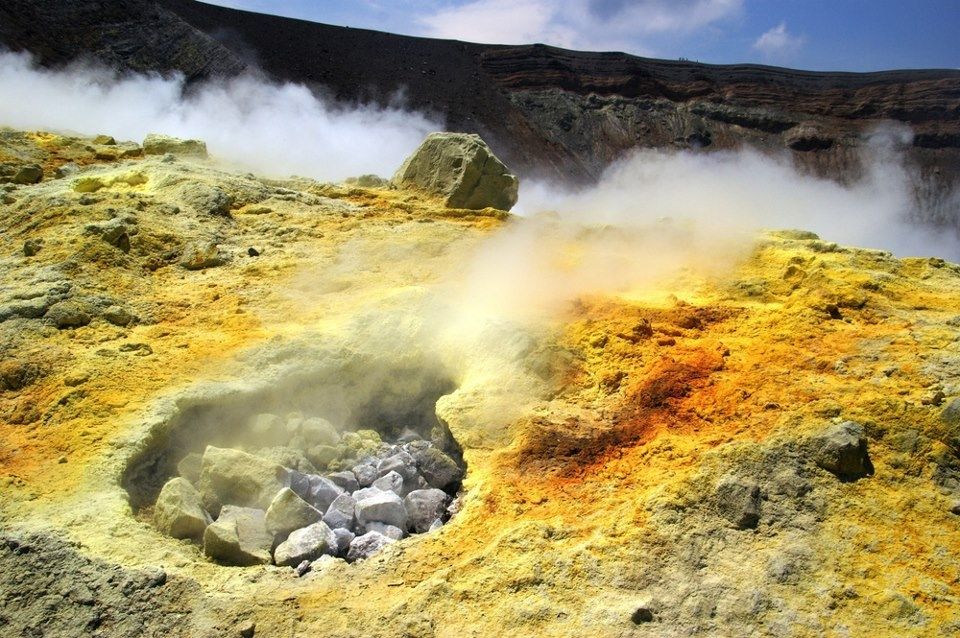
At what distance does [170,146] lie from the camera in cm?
896

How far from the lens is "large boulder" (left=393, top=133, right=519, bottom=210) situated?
8383 mm

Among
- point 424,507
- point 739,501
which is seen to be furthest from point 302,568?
point 739,501

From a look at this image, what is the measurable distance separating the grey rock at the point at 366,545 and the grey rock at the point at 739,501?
1498 millimetres

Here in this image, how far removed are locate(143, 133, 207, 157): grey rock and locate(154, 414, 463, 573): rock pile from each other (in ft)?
18.2

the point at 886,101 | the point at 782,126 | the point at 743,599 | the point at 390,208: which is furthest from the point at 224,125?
the point at 886,101

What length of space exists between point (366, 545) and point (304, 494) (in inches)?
21.7

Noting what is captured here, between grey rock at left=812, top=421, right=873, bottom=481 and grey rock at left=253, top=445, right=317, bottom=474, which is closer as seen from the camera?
grey rock at left=812, top=421, right=873, bottom=481

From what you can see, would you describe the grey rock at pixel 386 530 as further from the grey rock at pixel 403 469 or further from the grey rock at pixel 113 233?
the grey rock at pixel 113 233

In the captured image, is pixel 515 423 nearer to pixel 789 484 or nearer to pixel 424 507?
pixel 424 507

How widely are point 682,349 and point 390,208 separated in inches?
158

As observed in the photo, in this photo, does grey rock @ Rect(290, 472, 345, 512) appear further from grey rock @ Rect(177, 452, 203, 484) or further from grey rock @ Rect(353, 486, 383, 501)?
grey rock @ Rect(177, 452, 203, 484)

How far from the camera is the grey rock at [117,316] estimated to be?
512cm

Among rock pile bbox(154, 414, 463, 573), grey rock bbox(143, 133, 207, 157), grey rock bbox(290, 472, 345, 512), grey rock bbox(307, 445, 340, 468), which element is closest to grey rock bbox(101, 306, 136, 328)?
rock pile bbox(154, 414, 463, 573)

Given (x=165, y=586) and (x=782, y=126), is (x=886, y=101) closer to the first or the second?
(x=782, y=126)
